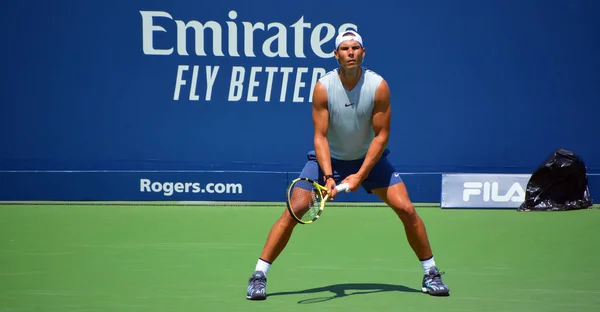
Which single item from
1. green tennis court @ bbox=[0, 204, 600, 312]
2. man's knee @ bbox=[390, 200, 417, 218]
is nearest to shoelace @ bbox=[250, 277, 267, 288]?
green tennis court @ bbox=[0, 204, 600, 312]

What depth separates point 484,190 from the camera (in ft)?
31.1

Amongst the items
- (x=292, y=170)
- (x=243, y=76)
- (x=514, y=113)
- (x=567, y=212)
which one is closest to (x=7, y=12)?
(x=243, y=76)

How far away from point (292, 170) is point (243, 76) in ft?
3.58

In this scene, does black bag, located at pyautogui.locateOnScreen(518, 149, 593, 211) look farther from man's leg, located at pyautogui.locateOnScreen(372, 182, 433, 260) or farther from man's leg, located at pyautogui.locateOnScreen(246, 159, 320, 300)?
man's leg, located at pyautogui.locateOnScreen(246, 159, 320, 300)

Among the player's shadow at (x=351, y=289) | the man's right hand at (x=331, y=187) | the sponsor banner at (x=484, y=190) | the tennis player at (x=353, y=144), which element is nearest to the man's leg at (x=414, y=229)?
the tennis player at (x=353, y=144)

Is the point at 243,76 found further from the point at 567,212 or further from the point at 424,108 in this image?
the point at 567,212

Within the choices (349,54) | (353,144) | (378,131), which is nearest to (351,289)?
(353,144)

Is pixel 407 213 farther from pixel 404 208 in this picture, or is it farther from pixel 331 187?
pixel 331 187

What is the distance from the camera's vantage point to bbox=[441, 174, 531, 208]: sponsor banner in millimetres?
9430

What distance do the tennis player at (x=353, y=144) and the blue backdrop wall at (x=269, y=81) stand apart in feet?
13.6

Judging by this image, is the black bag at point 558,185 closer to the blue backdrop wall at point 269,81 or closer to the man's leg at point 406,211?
the blue backdrop wall at point 269,81

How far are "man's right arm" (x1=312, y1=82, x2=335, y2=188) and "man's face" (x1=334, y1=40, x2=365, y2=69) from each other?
205 millimetres

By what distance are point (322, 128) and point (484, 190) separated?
4.52 m

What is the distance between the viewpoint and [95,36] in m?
9.52
